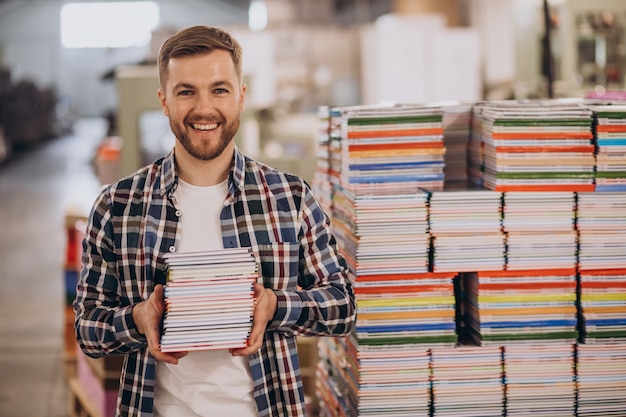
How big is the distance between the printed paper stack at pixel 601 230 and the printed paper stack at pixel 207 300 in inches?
48.2

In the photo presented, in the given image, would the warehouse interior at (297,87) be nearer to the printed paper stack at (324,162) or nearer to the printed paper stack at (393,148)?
the printed paper stack at (393,148)

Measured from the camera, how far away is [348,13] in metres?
20.7

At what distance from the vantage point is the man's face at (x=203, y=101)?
6.78ft

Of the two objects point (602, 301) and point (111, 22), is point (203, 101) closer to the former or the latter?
point (602, 301)

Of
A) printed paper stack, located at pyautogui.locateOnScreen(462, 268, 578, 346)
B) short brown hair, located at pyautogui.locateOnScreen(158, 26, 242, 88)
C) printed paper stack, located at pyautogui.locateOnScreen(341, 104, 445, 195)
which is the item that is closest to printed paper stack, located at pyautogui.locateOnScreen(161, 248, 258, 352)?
short brown hair, located at pyautogui.locateOnScreen(158, 26, 242, 88)

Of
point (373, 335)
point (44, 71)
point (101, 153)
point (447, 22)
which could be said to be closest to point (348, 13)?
point (447, 22)

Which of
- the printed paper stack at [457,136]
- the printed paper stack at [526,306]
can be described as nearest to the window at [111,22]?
the printed paper stack at [457,136]

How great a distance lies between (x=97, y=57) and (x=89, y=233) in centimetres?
3209

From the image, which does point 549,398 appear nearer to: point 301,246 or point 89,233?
point 301,246

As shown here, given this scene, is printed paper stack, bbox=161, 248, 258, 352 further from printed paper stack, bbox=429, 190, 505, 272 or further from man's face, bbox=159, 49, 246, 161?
printed paper stack, bbox=429, 190, 505, 272

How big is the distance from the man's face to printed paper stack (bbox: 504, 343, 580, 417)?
1213 millimetres

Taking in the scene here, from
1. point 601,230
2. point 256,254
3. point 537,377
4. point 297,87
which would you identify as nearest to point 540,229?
point 601,230

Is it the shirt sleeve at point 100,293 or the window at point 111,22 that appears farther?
the window at point 111,22

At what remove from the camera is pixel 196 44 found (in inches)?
81.5
